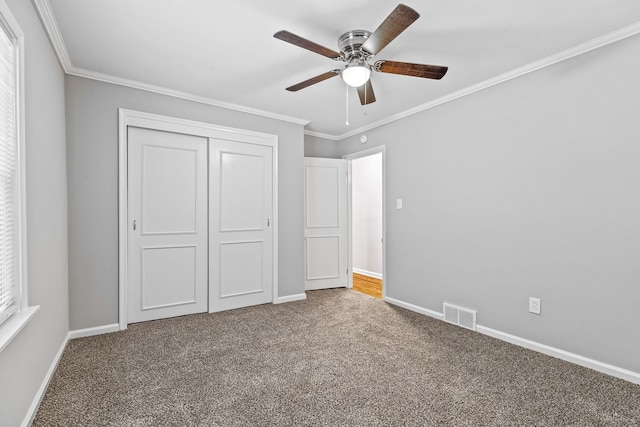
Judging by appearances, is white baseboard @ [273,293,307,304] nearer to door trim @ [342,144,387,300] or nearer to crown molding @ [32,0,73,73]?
door trim @ [342,144,387,300]

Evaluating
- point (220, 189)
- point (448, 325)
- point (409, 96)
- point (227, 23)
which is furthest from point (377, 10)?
point (448, 325)

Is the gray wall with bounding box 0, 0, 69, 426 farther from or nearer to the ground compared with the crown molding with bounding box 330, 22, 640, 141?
nearer to the ground

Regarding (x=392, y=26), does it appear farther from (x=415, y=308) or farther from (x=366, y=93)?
(x=415, y=308)

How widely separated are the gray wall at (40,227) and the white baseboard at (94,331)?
228 mm

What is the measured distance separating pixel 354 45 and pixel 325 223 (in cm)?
284

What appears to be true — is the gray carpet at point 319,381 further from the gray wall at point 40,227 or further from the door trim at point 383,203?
the door trim at point 383,203

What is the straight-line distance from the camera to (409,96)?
11.1 ft

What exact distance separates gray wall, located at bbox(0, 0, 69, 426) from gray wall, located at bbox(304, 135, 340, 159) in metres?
2.92

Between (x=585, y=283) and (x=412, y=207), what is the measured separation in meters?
1.75

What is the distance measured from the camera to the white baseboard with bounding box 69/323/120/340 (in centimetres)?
283

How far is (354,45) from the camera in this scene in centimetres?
220

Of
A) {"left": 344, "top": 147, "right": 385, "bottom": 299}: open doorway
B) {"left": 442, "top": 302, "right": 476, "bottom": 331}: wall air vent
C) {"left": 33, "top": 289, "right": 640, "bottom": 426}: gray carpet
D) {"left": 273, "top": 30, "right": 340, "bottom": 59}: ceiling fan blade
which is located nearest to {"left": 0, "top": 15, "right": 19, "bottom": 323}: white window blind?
{"left": 33, "top": 289, "right": 640, "bottom": 426}: gray carpet

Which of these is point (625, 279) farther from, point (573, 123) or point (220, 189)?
point (220, 189)

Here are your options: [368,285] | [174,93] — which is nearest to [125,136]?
[174,93]
